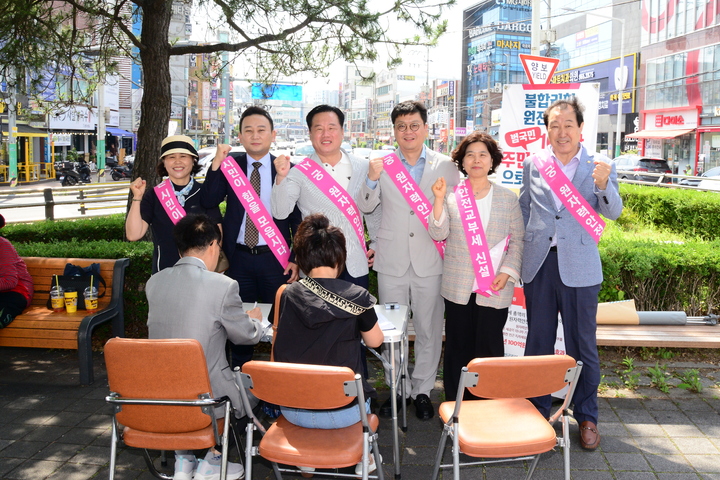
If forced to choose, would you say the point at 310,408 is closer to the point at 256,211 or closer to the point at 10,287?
the point at 256,211

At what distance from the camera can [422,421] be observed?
3613 mm

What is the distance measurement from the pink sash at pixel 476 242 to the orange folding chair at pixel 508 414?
2.76 feet

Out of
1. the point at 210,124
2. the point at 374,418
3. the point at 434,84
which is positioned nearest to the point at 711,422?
the point at 374,418

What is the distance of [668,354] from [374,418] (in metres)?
3.07

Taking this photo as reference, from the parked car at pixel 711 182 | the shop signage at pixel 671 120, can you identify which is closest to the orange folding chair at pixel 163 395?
the parked car at pixel 711 182

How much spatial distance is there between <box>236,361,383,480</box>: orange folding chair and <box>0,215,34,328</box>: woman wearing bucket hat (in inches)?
104

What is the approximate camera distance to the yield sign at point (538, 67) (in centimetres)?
557

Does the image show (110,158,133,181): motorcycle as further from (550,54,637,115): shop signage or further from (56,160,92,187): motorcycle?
(550,54,637,115): shop signage

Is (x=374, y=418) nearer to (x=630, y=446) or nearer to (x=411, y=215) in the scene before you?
(x=411, y=215)

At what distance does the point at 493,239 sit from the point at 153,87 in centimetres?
438

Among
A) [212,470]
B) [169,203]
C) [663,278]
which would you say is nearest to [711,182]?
[663,278]

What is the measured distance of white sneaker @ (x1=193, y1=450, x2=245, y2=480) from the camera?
2693 millimetres

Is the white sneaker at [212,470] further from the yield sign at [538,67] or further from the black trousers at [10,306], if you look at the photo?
the yield sign at [538,67]

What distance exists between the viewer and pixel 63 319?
425cm
